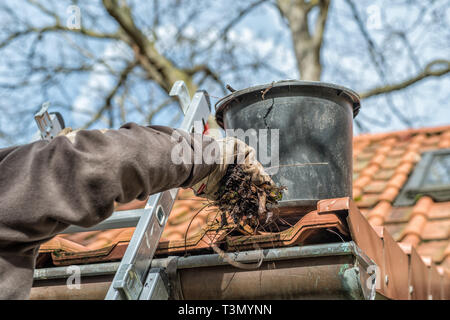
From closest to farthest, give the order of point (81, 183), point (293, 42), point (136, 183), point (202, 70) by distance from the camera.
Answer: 1. point (81, 183)
2. point (136, 183)
3. point (293, 42)
4. point (202, 70)

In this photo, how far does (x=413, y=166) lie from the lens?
4.64 m

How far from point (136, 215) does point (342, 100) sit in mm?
924

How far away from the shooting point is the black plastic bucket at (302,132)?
187 centimetres

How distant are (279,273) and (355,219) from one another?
0.29 meters

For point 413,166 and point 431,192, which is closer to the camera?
point 431,192

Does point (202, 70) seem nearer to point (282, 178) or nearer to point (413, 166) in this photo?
point (413, 166)

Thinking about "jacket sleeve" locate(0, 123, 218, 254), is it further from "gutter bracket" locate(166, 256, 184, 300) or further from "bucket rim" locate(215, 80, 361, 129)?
"bucket rim" locate(215, 80, 361, 129)

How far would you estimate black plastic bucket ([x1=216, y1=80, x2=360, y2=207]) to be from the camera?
1.87 m

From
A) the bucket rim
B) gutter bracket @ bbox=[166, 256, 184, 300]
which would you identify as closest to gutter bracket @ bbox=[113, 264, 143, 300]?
gutter bracket @ bbox=[166, 256, 184, 300]

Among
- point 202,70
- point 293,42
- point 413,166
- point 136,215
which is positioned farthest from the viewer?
point 202,70

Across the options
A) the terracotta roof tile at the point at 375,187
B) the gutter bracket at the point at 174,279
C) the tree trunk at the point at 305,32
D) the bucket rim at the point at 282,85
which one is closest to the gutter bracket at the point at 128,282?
the gutter bracket at the point at 174,279

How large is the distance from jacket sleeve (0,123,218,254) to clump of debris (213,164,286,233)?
436 millimetres

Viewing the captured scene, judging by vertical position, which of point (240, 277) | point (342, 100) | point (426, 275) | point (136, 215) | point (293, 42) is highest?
point (293, 42)
